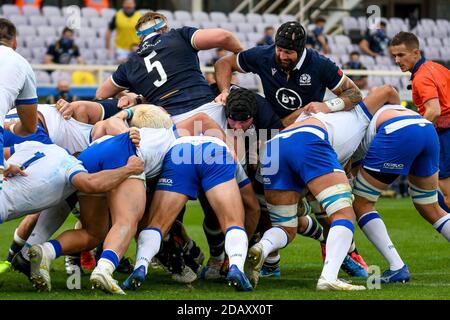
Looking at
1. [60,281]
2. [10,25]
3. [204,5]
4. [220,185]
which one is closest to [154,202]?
[220,185]

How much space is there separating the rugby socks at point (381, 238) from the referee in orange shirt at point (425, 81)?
1.57 m

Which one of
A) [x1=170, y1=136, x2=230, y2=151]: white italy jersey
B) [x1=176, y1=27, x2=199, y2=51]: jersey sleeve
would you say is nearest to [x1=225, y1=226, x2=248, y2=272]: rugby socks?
[x1=170, y1=136, x2=230, y2=151]: white italy jersey

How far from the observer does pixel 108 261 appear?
7.21 metres

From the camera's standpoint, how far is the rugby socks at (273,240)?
7.70 meters

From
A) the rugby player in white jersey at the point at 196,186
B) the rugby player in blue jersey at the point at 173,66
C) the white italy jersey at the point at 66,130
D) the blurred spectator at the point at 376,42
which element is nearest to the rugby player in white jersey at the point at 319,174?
the rugby player in white jersey at the point at 196,186

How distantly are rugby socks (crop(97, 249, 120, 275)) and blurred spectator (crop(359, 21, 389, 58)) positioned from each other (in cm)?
1595

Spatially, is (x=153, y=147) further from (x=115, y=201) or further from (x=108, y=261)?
(x=108, y=261)

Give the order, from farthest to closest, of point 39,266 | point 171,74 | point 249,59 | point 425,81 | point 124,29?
point 124,29 < point 425,81 < point 171,74 < point 249,59 < point 39,266

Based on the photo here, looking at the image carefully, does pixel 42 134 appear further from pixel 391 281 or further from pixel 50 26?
pixel 50 26

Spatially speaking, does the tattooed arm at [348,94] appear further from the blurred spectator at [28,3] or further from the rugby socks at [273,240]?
the blurred spectator at [28,3]

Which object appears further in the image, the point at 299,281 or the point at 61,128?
the point at 61,128

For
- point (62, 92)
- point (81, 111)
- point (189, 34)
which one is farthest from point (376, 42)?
point (81, 111)

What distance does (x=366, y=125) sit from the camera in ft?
27.2

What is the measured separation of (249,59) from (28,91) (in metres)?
2.16
